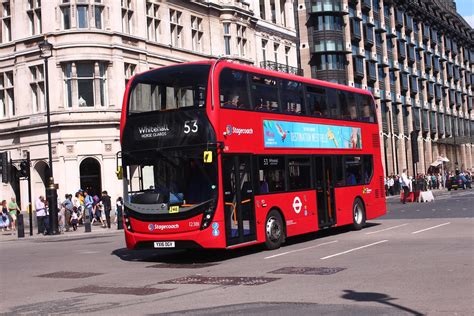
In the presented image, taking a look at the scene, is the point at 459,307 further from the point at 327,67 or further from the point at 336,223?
the point at 327,67

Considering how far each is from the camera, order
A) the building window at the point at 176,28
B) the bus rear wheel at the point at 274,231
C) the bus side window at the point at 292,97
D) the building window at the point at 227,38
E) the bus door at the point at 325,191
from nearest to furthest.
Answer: the bus rear wheel at the point at 274,231 < the bus side window at the point at 292,97 < the bus door at the point at 325,191 < the building window at the point at 176,28 < the building window at the point at 227,38

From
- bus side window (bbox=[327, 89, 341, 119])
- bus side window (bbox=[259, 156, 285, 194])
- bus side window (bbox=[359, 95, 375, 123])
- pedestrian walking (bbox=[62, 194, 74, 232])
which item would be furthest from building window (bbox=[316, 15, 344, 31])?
bus side window (bbox=[259, 156, 285, 194])

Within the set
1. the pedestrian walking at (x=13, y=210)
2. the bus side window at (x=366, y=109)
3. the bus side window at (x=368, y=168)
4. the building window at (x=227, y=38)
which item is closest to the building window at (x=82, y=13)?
the pedestrian walking at (x=13, y=210)

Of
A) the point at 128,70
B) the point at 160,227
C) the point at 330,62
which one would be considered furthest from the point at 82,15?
the point at 330,62

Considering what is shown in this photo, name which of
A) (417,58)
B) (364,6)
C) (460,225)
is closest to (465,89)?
(417,58)

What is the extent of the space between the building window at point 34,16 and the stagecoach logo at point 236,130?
26153mm

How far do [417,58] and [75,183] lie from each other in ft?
198

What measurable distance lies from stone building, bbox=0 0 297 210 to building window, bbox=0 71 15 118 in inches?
2.3

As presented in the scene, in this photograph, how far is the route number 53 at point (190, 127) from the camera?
1459cm

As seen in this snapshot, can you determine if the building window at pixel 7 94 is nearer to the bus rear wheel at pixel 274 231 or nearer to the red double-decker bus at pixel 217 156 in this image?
the red double-decker bus at pixel 217 156

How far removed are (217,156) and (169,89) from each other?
6.46 feet

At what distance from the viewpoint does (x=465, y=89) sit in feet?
342

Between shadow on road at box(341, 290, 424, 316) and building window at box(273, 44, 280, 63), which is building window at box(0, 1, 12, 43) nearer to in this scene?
building window at box(273, 44, 280, 63)

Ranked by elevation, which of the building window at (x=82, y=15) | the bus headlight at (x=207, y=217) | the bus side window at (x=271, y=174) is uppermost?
the building window at (x=82, y=15)
